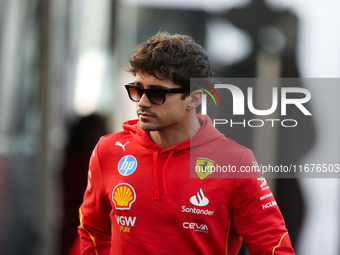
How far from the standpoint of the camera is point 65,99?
134 inches

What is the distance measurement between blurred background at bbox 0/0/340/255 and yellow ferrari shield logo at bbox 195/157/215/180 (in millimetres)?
981

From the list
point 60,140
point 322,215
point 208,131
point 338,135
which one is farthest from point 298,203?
point 60,140

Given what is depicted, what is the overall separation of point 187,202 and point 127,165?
37 cm

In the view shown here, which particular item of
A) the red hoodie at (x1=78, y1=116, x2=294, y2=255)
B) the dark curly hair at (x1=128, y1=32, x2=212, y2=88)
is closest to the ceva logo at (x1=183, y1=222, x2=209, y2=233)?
the red hoodie at (x1=78, y1=116, x2=294, y2=255)

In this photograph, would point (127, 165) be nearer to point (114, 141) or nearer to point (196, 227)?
point (114, 141)

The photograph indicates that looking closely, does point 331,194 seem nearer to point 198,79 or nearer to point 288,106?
point 288,106

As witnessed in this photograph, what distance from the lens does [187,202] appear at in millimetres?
1778

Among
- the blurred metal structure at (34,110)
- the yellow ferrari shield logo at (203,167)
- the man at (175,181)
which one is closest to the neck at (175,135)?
the man at (175,181)

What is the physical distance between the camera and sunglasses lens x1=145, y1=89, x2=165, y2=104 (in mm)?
1809

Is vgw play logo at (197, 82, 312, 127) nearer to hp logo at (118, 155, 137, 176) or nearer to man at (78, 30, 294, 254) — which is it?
man at (78, 30, 294, 254)

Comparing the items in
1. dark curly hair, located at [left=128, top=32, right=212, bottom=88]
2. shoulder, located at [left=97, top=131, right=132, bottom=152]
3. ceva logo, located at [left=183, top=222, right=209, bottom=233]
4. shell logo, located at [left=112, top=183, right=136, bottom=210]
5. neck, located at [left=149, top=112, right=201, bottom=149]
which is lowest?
ceva logo, located at [left=183, top=222, right=209, bottom=233]

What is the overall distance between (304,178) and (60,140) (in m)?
2.05

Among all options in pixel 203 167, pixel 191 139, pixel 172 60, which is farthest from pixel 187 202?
pixel 172 60

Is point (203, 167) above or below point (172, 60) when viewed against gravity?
below
